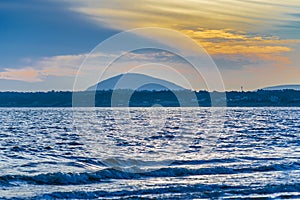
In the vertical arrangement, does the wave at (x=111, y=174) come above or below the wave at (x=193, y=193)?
above

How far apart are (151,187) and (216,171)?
7.39 metres

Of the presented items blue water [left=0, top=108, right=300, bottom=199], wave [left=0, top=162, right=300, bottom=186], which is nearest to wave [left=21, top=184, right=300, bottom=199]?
blue water [left=0, top=108, right=300, bottom=199]

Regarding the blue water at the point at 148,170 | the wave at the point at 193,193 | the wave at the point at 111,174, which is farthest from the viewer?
the wave at the point at 111,174

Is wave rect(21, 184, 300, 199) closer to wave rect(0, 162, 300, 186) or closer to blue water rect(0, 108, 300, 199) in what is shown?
blue water rect(0, 108, 300, 199)

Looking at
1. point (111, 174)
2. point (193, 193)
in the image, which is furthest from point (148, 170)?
point (193, 193)

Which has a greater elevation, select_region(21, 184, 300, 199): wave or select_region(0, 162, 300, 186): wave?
select_region(0, 162, 300, 186): wave

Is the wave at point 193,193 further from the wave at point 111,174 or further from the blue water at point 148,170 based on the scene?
the wave at point 111,174

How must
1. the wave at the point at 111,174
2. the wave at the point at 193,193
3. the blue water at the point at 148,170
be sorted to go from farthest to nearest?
the wave at the point at 111,174
the blue water at the point at 148,170
the wave at the point at 193,193

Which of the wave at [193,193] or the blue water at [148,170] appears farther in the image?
the blue water at [148,170]

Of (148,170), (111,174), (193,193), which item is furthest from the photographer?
(148,170)

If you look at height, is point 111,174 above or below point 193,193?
above

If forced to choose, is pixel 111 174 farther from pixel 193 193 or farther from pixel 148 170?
pixel 193 193

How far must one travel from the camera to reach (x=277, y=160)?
39.7 meters

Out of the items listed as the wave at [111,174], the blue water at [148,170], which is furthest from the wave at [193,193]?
the wave at [111,174]
